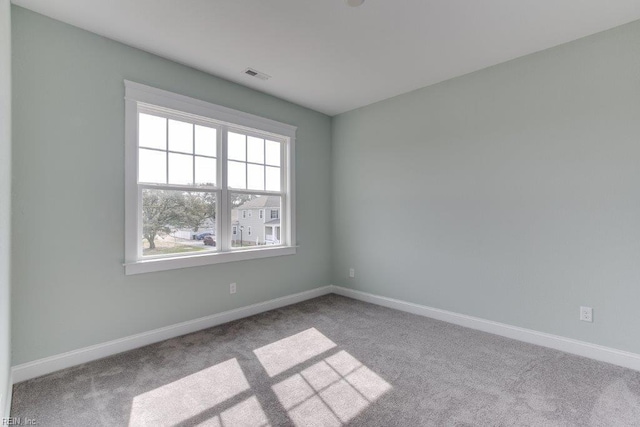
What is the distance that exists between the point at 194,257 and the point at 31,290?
120cm

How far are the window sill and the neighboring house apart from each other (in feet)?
0.54

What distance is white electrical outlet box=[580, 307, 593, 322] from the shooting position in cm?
253

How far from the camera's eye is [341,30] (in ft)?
8.01

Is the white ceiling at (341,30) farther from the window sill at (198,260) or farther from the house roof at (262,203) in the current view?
the window sill at (198,260)

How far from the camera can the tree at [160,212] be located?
282 centimetres

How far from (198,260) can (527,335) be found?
3277 mm

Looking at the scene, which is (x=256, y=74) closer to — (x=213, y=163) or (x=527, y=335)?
(x=213, y=163)

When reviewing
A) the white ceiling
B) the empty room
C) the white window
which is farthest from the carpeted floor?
the white ceiling

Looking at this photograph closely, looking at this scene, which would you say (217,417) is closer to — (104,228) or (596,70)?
(104,228)

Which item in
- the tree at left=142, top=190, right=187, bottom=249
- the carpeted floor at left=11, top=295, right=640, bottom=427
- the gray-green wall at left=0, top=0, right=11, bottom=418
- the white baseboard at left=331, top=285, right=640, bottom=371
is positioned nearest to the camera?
the gray-green wall at left=0, top=0, right=11, bottom=418

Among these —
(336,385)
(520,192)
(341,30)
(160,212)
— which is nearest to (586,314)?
(520,192)

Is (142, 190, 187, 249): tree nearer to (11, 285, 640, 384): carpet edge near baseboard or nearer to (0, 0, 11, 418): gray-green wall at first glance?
(11, 285, 640, 384): carpet edge near baseboard

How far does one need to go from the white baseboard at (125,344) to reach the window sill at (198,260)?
570mm

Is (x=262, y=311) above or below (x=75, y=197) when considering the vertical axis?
below
